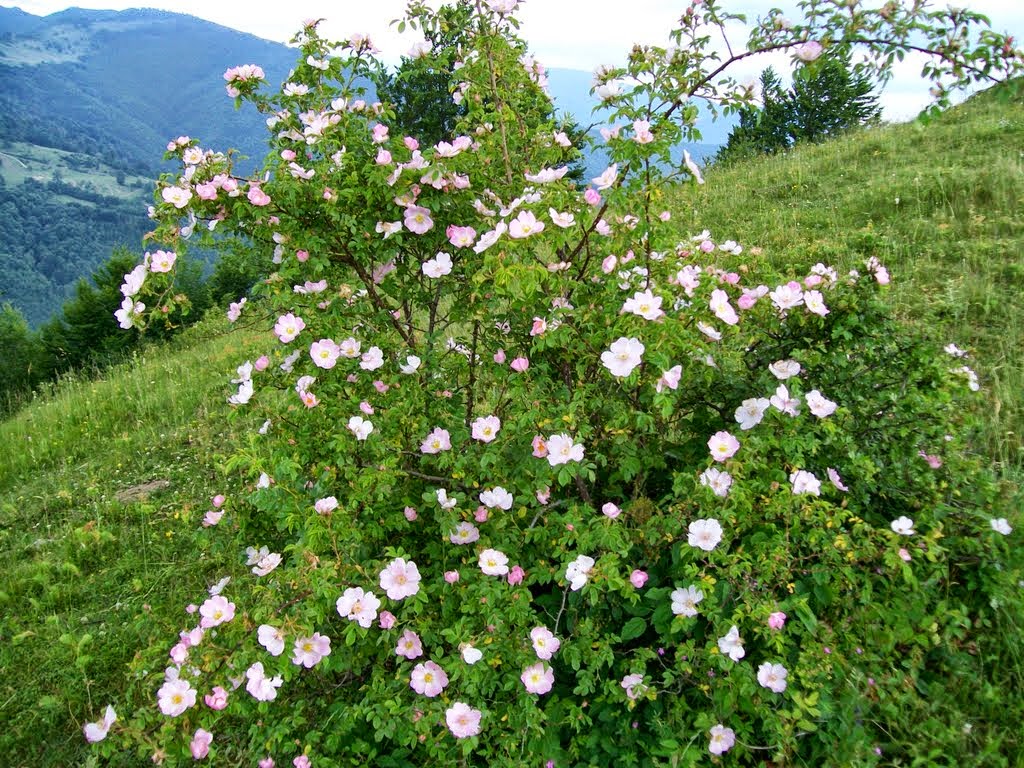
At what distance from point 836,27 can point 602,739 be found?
6.31ft

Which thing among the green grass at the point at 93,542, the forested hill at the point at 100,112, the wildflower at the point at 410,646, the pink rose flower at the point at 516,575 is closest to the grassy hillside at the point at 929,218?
the pink rose flower at the point at 516,575

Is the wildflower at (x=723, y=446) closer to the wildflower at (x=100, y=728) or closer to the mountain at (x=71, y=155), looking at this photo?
the wildflower at (x=100, y=728)

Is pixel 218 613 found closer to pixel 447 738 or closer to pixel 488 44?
pixel 447 738

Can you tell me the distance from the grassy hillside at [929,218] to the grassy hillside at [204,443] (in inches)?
0.7

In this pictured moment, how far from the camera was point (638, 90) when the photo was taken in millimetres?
1647

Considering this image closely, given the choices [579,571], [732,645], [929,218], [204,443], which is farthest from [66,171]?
[732,645]

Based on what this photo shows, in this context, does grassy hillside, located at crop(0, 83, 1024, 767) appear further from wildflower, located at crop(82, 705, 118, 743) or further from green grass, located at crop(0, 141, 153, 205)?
green grass, located at crop(0, 141, 153, 205)

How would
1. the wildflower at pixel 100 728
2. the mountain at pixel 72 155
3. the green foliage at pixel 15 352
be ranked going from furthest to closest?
the mountain at pixel 72 155, the green foliage at pixel 15 352, the wildflower at pixel 100 728

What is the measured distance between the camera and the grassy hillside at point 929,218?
9.30 feet

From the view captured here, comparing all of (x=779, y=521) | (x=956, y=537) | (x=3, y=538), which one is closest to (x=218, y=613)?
(x=779, y=521)

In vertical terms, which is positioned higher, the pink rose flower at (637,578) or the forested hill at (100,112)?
the forested hill at (100,112)

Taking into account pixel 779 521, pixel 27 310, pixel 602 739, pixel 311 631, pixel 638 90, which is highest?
pixel 638 90

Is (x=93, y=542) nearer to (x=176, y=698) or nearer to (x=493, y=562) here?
(x=176, y=698)

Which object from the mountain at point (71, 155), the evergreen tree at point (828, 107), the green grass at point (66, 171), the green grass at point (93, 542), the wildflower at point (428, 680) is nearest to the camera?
the wildflower at point (428, 680)
